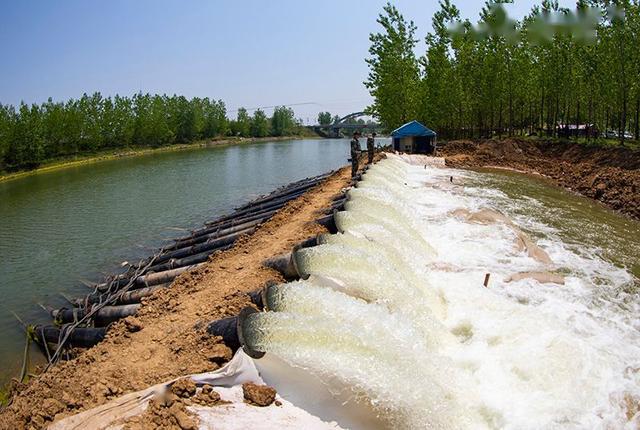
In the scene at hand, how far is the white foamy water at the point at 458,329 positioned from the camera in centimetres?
552

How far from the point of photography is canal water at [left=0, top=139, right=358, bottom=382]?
14.1m

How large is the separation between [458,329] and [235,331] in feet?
13.5

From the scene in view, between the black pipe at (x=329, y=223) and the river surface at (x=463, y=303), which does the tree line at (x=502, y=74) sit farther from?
the black pipe at (x=329, y=223)

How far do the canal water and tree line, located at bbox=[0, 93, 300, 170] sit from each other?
11.6 m

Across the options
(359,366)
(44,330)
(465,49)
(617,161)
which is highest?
(465,49)

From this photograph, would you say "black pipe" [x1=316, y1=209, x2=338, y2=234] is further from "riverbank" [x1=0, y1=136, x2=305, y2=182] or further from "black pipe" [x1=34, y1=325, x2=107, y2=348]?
"riverbank" [x1=0, y1=136, x2=305, y2=182]

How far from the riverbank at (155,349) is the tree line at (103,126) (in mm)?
56576

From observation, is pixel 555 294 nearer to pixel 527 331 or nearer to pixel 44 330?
pixel 527 331

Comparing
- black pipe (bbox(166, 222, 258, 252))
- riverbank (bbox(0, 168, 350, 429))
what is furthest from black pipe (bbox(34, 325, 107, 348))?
black pipe (bbox(166, 222, 258, 252))

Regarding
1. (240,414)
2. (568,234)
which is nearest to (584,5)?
(568,234)

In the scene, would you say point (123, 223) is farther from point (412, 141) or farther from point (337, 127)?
point (337, 127)

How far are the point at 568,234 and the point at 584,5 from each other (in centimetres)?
2930

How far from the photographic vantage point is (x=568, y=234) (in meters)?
14.6

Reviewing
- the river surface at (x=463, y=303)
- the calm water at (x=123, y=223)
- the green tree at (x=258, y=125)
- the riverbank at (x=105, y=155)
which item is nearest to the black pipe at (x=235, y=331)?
the river surface at (x=463, y=303)
